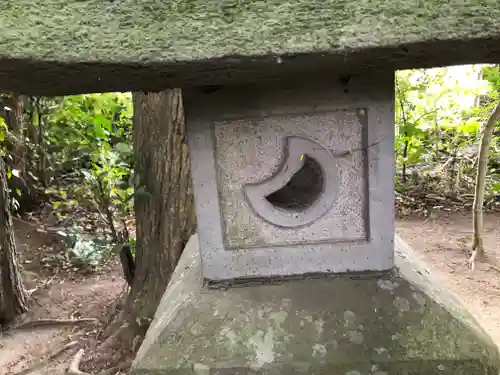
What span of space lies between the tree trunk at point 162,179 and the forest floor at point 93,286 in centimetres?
79

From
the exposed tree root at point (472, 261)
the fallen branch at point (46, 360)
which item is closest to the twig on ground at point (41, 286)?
the fallen branch at point (46, 360)

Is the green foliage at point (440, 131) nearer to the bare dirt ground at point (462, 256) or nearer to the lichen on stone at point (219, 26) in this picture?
the bare dirt ground at point (462, 256)

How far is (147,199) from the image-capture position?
7.72 feet

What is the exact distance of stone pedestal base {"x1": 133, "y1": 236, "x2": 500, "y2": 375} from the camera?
0.96m

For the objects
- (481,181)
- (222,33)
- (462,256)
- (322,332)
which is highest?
(222,33)

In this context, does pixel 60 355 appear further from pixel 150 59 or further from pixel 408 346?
pixel 150 59

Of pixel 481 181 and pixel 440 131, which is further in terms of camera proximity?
pixel 440 131

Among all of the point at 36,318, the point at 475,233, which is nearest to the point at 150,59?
the point at 36,318

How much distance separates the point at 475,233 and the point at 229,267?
2981 mm

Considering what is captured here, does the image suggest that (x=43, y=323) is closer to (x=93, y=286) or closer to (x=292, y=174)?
(x=93, y=286)

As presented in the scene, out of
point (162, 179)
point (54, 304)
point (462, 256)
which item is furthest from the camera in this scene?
point (462, 256)

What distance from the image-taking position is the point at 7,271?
3.21m

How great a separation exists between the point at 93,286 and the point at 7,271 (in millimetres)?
807

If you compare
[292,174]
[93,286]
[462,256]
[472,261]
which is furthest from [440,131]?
[292,174]
